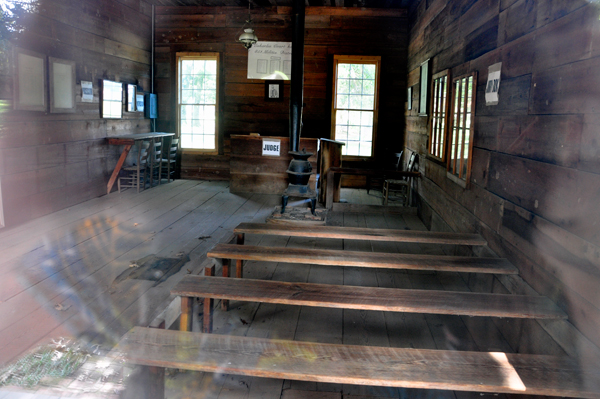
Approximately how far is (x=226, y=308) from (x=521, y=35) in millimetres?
2502

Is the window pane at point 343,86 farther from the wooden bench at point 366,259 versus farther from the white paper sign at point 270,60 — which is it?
the wooden bench at point 366,259

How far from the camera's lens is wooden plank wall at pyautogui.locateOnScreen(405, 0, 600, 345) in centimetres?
193

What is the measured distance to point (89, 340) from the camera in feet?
8.40

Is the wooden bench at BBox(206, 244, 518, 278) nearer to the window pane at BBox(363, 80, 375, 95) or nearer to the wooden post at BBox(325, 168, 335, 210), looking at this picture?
the wooden post at BBox(325, 168, 335, 210)

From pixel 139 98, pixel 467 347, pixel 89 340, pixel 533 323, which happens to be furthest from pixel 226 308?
pixel 139 98

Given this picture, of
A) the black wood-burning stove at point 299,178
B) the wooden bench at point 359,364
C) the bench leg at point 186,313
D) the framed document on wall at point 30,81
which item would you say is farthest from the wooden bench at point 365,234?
the framed document on wall at point 30,81

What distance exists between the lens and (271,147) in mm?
7312

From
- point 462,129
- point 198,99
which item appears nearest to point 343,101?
point 198,99

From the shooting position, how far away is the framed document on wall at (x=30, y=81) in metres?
5.00

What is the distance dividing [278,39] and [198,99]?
73.6 inches

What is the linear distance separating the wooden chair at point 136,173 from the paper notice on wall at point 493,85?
5210 millimetres

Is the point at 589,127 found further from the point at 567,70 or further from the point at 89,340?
the point at 89,340

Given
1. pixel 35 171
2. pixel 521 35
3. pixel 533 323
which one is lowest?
pixel 533 323

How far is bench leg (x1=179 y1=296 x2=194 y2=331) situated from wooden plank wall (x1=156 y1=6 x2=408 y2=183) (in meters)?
6.59
